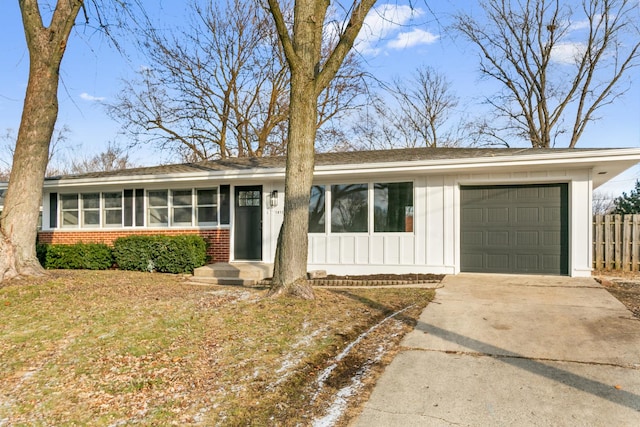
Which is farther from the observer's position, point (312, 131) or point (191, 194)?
point (191, 194)

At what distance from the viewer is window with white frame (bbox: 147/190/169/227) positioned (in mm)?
12719

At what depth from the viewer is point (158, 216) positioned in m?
12.8

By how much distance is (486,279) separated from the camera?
9.37 meters

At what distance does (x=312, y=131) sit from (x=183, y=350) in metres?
3.57

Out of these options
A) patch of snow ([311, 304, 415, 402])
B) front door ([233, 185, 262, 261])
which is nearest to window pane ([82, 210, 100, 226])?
front door ([233, 185, 262, 261])

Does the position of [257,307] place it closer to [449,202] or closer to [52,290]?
[52,290]

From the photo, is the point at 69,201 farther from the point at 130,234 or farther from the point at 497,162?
the point at 497,162

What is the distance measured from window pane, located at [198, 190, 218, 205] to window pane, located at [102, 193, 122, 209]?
2.52 meters

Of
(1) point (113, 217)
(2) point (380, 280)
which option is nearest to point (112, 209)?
(1) point (113, 217)

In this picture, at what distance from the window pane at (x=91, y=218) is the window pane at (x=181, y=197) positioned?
2.54 m

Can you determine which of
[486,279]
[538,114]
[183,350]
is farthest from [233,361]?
[538,114]

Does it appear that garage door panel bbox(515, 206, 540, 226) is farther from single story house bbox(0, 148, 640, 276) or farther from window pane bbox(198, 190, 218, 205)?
window pane bbox(198, 190, 218, 205)

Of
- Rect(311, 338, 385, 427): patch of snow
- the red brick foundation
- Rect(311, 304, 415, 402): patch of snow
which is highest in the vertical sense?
the red brick foundation

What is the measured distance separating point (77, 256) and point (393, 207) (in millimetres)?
8354
